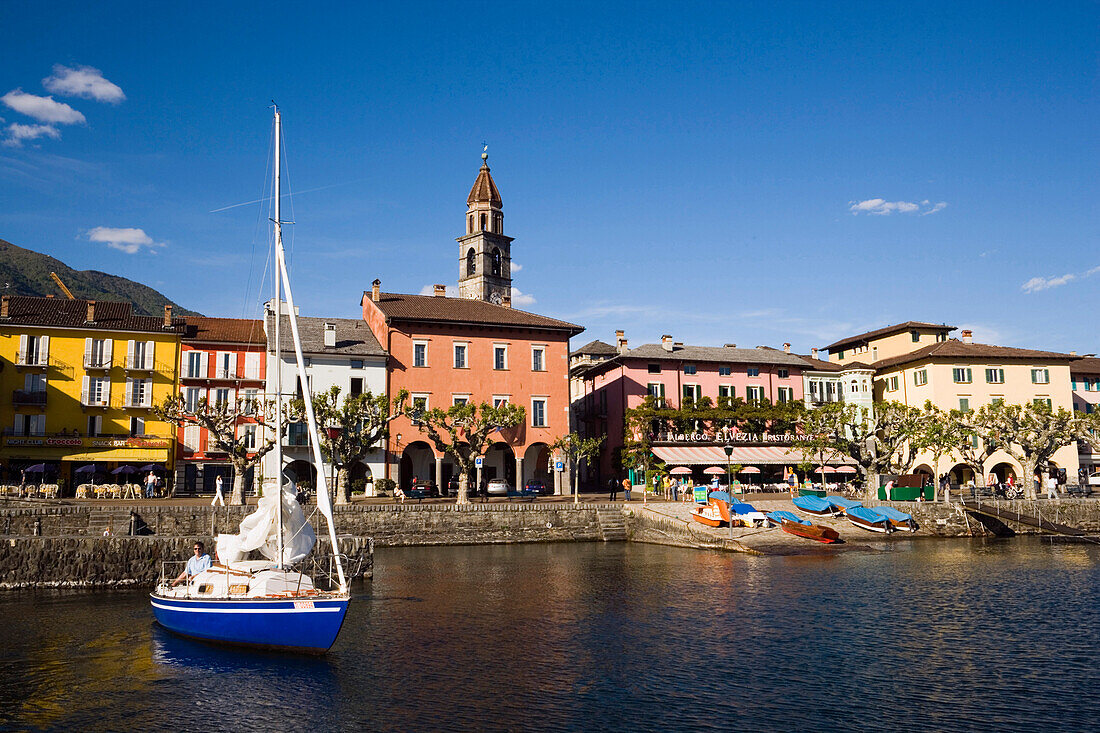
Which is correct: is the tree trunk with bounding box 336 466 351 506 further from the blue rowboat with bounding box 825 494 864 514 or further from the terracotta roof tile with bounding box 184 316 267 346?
the blue rowboat with bounding box 825 494 864 514

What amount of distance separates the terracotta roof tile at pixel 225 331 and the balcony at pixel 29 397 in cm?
1095

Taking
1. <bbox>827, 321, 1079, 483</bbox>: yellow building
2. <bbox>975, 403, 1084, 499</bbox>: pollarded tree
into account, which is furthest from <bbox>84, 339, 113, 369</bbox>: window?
<bbox>827, 321, 1079, 483</bbox>: yellow building

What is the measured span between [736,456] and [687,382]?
28.9ft

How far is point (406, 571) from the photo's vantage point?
41.1 m

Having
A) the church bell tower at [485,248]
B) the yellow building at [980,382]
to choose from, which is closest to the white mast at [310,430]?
the yellow building at [980,382]

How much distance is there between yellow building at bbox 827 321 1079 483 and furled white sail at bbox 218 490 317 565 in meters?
65.3

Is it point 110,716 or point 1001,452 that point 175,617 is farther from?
point 1001,452

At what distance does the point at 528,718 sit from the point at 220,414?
4048cm

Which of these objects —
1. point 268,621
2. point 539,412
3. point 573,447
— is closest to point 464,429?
point 573,447

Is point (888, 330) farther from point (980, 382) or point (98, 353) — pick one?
point (98, 353)

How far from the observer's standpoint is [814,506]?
56.6 metres

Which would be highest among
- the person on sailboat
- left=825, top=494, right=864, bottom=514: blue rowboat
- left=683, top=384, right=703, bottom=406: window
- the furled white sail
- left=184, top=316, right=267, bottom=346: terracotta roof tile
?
left=184, top=316, right=267, bottom=346: terracotta roof tile

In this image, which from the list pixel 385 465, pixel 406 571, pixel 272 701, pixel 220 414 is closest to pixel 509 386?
pixel 385 465

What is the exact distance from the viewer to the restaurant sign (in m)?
74.2
